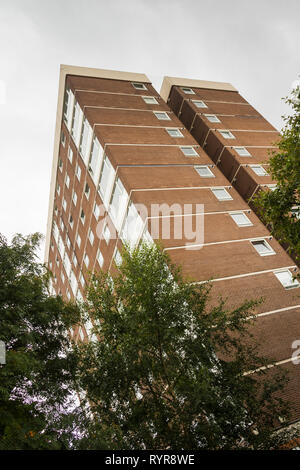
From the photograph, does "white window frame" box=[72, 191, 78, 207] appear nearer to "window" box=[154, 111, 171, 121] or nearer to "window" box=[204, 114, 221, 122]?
"window" box=[154, 111, 171, 121]

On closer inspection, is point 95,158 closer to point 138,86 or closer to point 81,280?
point 81,280

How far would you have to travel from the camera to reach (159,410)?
7746 mm

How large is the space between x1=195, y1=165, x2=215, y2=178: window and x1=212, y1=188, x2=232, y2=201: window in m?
1.40

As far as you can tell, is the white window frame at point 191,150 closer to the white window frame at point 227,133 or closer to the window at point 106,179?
the white window frame at point 227,133

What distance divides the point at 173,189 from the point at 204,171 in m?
3.79

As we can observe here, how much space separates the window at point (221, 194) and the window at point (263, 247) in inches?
147

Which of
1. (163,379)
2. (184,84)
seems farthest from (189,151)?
(163,379)

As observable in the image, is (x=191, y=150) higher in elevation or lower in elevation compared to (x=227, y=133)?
lower

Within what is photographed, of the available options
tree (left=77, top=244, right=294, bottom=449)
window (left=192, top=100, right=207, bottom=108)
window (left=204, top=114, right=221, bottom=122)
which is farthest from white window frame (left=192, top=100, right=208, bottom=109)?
tree (left=77, top=244, right=294, bottom=449)

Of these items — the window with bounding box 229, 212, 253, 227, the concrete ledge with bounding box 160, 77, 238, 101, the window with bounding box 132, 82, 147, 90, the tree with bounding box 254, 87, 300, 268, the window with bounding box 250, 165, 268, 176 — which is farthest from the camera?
the concrete ledge with bounding box 160, 77, 238, 101

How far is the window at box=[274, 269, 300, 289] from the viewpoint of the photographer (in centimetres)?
1661

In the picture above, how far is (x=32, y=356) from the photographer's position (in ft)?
27.2

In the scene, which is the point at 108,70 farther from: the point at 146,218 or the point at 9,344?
the point at 9,344

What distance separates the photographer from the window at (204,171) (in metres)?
22.4
